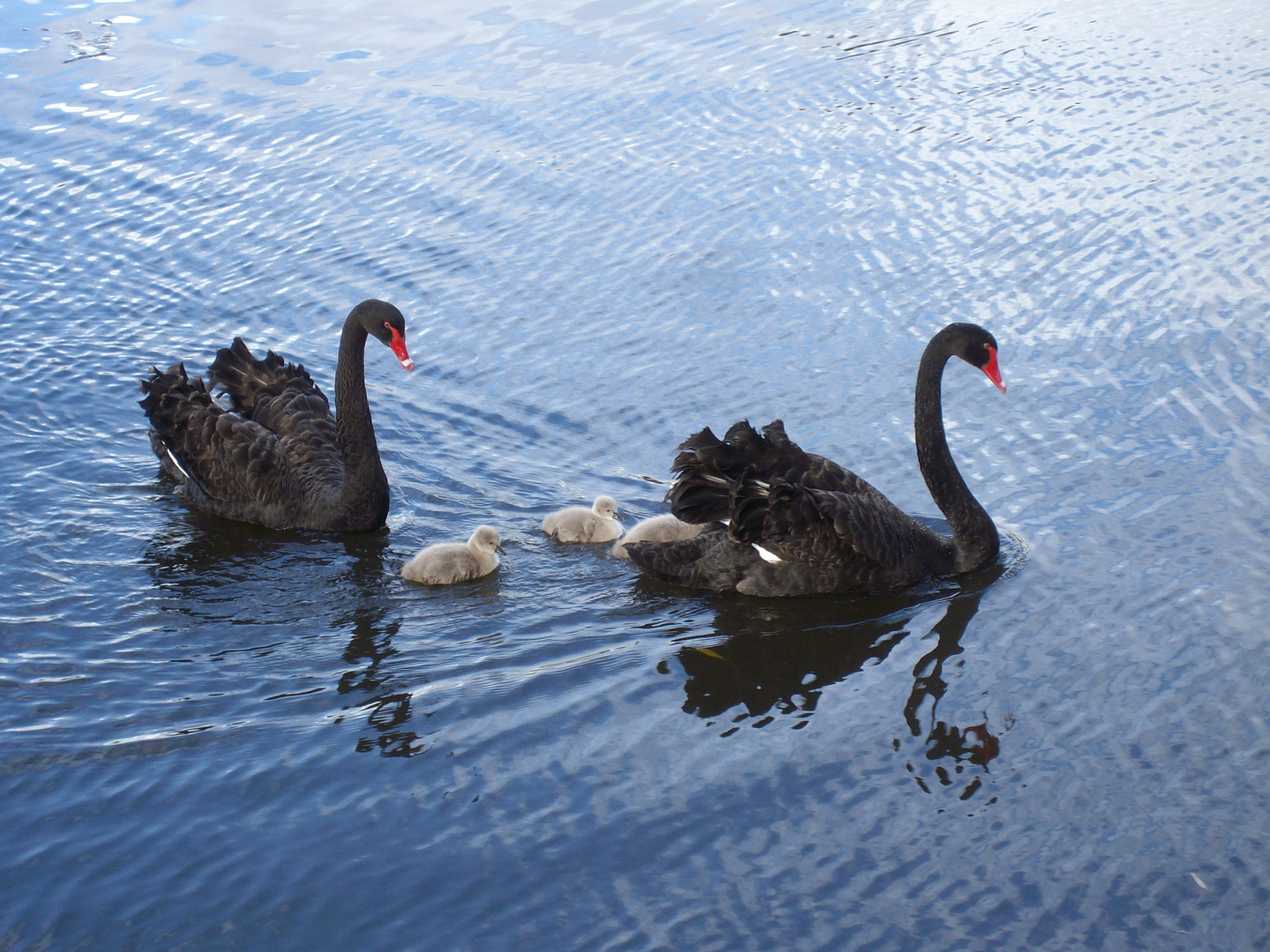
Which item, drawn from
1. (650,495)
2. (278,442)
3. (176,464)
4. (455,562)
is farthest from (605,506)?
(176,464)

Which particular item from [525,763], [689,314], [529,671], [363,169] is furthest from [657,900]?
[363,169]

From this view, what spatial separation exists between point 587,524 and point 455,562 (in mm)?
653

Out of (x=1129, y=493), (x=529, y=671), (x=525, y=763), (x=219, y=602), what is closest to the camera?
(x=525, y=763)

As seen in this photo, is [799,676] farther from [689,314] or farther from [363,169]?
[363,169]

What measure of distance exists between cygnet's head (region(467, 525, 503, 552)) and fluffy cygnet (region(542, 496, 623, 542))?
34 centimetres

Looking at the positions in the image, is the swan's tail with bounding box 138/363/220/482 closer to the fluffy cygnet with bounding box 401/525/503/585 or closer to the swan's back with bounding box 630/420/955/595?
the fluffy cygnet with bounding box 401/525/503/585

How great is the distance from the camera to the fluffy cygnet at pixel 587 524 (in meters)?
→ 5.98

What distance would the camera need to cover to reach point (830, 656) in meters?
5.27

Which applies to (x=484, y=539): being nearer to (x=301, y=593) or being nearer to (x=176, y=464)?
(x=301, y=593)

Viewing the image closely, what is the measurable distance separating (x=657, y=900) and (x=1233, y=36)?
1142cm

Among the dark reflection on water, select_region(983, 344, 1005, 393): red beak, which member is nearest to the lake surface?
the dark reflection on water

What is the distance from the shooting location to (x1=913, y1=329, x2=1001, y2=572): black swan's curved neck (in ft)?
18.9

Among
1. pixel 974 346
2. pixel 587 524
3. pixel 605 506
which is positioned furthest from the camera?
pixel 605 506

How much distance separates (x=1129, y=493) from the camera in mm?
6215
